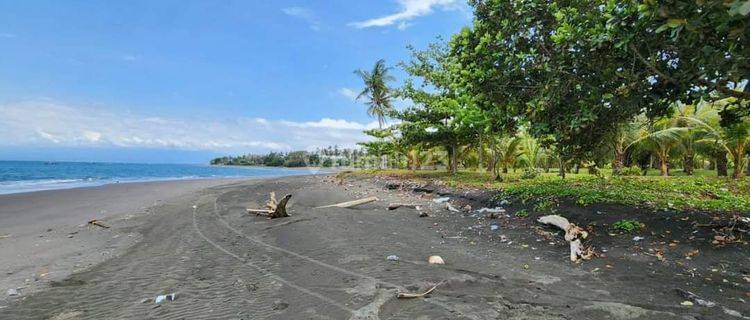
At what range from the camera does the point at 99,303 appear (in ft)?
17.0

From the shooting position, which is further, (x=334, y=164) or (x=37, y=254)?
(x=334, y=164)

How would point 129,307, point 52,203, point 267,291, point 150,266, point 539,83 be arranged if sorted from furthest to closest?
point 52,203
point 539,83
point 150,266
point 267,291
point 129,307

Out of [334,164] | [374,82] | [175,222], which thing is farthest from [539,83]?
[334,164]

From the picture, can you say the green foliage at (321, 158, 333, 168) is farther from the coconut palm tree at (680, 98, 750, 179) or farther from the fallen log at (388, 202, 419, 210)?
the fallen log at (388, 202, 419, 210)

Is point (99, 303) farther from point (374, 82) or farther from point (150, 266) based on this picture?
point (374, 82)

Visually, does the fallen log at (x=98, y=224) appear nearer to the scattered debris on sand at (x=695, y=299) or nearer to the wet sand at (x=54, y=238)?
the wet sand at (x=54, y=238)

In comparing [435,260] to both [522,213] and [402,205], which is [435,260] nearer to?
[522,213]

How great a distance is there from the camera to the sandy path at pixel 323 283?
4707 mm

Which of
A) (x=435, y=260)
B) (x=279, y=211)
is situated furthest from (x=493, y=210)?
(x=279, y=211)

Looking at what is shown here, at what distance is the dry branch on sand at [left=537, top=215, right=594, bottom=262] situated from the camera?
6707mm

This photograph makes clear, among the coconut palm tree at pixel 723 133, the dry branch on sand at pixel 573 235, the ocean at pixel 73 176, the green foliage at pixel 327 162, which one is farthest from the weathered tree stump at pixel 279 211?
the green foliage at pixel 327 162

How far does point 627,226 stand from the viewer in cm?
790

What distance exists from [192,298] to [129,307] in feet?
2.38

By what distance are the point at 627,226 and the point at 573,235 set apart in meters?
1.33
